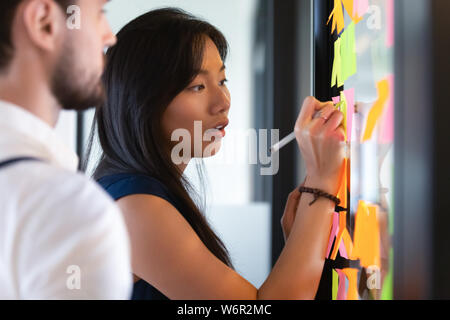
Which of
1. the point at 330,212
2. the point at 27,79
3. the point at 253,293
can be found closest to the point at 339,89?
the point at 330,212

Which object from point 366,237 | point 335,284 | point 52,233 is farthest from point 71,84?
point 335,284

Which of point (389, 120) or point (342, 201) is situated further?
point (342, 201)

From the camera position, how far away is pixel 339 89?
0.70 metres

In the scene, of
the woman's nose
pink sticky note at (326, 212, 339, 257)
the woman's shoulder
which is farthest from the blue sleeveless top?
pink sticky note at (326, 212, 339, 257)

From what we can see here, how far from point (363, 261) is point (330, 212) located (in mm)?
71

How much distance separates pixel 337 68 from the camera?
71 centimetres

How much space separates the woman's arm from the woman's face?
11 cm

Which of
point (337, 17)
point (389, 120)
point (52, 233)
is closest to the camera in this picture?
point (52, 233)

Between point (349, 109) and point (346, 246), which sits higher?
point (349, 109)

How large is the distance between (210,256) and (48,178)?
0.27 meters

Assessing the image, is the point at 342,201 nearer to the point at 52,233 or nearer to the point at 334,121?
the point at 334,121

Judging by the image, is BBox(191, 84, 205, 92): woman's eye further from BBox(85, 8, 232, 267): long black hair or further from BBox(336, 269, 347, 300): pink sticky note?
BBox(336, 269, 347, 300): pink sticky note

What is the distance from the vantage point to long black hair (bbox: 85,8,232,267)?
66cm

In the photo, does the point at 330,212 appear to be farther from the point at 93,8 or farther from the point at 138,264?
the point at 93,8
